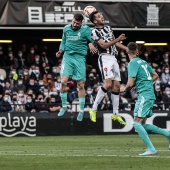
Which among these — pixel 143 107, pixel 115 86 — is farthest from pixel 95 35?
pixel 143 107

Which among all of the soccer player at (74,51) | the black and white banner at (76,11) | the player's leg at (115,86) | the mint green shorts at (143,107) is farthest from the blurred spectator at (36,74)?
the mint green shorts at (143,107)

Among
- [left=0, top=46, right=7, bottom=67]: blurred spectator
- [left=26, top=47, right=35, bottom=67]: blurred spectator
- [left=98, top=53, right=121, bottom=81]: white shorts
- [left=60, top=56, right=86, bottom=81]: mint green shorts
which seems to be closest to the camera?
[left=98, top=53, right=121, bottom=81]: white shorts

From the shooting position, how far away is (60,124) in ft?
94.6

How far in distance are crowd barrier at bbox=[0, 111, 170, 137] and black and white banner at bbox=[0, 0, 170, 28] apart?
6.36 m

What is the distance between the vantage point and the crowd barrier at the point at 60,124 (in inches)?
1120

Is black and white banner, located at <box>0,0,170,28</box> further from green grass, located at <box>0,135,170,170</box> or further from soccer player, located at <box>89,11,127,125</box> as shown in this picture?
green grass, located at <box>0,135,170,170</box>

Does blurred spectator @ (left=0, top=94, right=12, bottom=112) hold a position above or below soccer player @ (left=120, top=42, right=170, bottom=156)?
below

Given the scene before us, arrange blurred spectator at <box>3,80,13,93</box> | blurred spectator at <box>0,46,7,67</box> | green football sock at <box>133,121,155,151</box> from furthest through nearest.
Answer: blurred spectator at <box>0,46,7,67</box> → blurred spectator at <box>3,80,13,93</box> → green football sock at <box>133,121,155,151</box>

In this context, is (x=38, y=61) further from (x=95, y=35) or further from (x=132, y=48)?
(x=132, y=48)

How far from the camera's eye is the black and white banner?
33469mm

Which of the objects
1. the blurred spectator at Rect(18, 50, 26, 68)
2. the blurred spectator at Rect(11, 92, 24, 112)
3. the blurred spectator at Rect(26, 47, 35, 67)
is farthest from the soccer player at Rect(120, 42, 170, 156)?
the blurred spectator at Rect(26, 47, 35, 67)

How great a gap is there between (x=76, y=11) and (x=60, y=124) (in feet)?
24.0

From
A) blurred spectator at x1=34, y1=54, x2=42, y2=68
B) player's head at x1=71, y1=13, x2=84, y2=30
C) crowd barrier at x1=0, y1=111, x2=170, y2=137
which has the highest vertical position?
player's head at x1=71, y1=13, x2=84, y2=30

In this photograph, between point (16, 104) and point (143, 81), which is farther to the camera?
point (16, 104)
